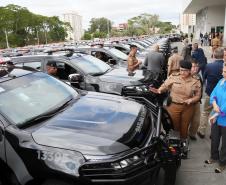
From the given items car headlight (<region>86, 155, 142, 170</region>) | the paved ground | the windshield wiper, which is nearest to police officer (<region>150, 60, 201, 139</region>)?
the paved ground

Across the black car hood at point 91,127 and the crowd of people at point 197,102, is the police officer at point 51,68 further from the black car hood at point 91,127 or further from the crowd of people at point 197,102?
the black car hood at point 91,127

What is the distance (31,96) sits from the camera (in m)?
3.81

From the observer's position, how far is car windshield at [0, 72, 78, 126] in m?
3.36

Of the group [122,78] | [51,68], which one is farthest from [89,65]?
[51,68]

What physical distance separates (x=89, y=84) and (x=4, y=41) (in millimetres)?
63589

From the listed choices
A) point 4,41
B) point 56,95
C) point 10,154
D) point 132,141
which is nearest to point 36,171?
point 10,154

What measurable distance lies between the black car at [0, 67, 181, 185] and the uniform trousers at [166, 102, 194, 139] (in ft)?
3.73

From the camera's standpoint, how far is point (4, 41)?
65.1 m

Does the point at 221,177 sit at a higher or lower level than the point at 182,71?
lower

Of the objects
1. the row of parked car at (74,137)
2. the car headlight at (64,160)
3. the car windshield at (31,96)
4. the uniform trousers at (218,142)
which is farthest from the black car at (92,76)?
the car headlight at (64,160)

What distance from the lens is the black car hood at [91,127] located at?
2906mm

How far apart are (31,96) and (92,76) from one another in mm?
Result: 2828

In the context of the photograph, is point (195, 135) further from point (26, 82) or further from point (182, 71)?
point (26, 82)

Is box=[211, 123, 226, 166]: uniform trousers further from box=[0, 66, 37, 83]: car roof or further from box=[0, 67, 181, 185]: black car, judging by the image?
box=[0, 66, 37, 83]: car roof
